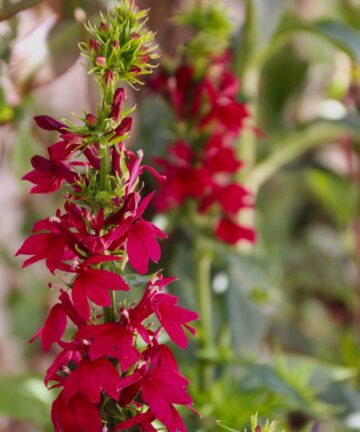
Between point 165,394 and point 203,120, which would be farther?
point 203,120

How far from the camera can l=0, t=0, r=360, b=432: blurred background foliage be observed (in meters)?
0.68

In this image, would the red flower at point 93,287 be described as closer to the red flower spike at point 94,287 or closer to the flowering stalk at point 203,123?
the red flower spike at point 94,287

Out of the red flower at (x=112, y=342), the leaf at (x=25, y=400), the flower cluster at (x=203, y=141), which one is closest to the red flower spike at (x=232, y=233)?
the flower cluster at (x=203, y=141)

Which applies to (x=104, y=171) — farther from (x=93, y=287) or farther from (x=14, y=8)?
(x=14, y=8)

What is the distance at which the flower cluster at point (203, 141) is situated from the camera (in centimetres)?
70

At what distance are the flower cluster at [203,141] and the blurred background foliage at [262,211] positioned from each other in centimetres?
3

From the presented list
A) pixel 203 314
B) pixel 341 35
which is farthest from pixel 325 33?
pixel 203 314

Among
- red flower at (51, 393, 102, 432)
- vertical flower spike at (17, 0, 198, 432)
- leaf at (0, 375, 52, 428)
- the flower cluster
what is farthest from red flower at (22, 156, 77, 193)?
leaf at (0, 375, 52, 428)

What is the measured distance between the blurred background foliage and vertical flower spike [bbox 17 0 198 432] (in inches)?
6.0

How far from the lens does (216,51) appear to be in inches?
28.0

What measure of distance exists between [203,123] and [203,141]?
2 cm

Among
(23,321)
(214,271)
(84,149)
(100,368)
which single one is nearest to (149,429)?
(100,368)

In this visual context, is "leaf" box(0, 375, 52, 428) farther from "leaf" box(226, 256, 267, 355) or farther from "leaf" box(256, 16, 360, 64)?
"leaf" box(256, 16, 360, 64)

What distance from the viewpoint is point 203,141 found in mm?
719
